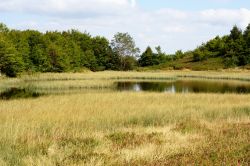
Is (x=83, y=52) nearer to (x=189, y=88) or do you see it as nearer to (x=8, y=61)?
(x=8, y=61)

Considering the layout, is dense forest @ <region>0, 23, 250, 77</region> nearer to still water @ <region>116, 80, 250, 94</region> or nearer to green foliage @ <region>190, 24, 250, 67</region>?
green foliage @ <region>190, 24, 250, 67</region>

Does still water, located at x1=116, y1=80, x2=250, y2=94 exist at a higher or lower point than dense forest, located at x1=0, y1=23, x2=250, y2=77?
lower

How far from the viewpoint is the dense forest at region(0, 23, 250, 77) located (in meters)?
73.3

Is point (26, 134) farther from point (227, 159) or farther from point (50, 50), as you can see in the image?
point (50, 50)

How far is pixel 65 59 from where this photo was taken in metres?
87.1

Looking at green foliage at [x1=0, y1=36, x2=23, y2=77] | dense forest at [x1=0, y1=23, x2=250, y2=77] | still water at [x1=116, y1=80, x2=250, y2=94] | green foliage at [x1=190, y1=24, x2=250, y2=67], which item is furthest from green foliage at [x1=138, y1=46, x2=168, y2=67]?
still water at [x1=116, y1=80, x2=250, y2=94]

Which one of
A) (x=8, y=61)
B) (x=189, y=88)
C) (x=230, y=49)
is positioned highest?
(x=230, y=49)

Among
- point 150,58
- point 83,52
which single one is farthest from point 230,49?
point 83,52

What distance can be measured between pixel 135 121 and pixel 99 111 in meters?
3.98

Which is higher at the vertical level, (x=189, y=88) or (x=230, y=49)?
(x=230, y=49)

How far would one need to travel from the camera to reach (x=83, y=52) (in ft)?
345

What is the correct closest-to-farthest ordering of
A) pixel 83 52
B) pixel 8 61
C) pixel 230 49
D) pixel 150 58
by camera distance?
pixel 8 61
pixel 83 52
pixel 230 49
pixel 150 58

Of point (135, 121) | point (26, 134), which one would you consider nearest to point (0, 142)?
point (26, 134)

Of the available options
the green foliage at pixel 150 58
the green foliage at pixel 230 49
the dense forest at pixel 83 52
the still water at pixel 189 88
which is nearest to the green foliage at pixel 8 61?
the dense forest at pixel 83 52
